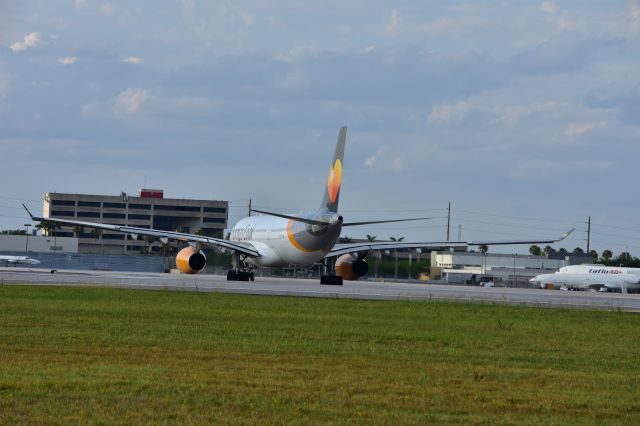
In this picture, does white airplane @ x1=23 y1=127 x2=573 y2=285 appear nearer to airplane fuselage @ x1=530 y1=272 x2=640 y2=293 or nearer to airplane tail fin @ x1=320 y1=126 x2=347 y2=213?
airplane tail fin @ x1=320 y1=126 x2=347 y2=213

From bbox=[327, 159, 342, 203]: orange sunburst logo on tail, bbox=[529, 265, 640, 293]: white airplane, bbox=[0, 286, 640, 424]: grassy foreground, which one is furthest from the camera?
bbox=[529, 265, 640, 293]: white airplane

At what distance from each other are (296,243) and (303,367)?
164 feet

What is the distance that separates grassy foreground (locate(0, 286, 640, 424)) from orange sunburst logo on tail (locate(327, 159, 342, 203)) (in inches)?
1184

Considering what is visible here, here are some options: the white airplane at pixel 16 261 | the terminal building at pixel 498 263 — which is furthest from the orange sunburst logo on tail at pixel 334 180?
the terminal building at pixel 498 263

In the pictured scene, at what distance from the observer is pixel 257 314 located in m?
35.1

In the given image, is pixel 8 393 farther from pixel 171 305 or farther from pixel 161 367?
pixel 171 305

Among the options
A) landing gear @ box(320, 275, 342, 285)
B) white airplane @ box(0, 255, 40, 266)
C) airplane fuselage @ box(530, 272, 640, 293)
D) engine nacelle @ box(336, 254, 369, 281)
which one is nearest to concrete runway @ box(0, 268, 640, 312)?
landing gear @ box(320, 275, 342, 285)

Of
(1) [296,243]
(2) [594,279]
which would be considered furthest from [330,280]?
(2) [594,279]

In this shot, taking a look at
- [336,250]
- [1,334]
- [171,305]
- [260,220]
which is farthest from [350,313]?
[260,220]

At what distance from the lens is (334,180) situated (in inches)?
2653

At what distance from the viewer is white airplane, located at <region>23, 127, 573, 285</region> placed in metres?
67.4

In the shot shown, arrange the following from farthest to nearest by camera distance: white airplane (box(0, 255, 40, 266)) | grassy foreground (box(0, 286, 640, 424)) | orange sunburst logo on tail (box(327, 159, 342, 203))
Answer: white airplane (box(0, 255, 40, 266)), orange sunburst logo on tail (box(327, 159, 342, 203)), grassy foreground (box(0, 286, 640, 424))

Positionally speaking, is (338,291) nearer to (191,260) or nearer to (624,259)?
(191,260)

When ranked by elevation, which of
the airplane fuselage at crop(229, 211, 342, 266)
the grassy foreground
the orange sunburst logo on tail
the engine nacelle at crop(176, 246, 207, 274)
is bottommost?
the grassy foreground
